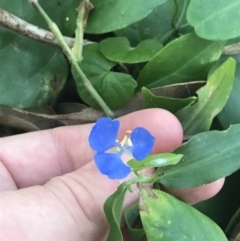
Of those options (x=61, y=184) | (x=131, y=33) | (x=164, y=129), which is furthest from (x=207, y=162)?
(x=131, y=33)

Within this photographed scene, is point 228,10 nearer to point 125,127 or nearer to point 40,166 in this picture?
point 125,127

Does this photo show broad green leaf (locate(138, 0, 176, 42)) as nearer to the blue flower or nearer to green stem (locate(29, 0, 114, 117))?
green stem (locate(29, 0, 114, 117))

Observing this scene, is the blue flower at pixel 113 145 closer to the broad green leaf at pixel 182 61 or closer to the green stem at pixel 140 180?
the green stem at pixel 140 180

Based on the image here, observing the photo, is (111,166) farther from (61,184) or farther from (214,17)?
(214,17)

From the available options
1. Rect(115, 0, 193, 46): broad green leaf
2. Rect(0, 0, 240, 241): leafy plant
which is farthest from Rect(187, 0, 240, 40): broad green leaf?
Rect(115, 0, 193, 46): broad green leaf

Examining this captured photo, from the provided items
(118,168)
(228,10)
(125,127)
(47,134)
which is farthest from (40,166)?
(228,10)
